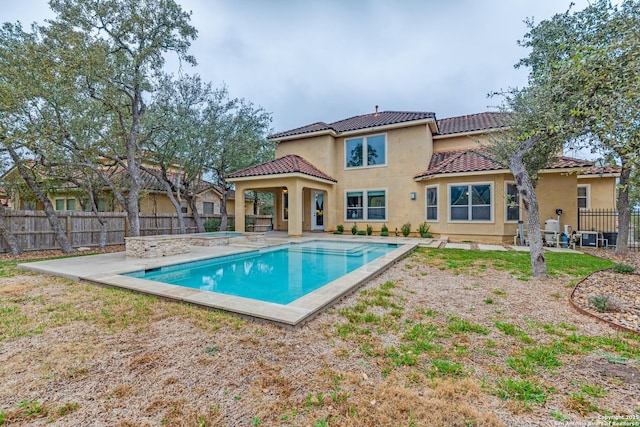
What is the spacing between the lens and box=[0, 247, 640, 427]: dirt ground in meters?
2.62

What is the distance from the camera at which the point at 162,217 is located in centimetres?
1773

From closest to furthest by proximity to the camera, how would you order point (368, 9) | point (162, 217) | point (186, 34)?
point (186, 34) → point (368, 9) → point (162, 217)

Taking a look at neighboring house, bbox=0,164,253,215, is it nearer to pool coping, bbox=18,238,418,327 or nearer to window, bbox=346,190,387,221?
window, bbox=346,190,387,221

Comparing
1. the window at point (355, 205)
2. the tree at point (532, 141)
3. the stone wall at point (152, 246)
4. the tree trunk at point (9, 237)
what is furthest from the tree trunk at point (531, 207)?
the tree trunk at point (9, 237)

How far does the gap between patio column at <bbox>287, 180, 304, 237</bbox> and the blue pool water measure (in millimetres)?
2825

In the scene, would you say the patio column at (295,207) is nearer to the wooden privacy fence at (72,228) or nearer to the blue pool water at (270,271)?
the blue pool water at (270,271)

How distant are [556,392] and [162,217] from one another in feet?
63.1

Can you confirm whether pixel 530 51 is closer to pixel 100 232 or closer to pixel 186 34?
pixel 186 34

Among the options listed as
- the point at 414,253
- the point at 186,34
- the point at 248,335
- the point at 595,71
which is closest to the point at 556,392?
the point at 248,335

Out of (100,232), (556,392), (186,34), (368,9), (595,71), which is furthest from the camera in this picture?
(368,9)

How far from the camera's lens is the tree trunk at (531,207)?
7.64 meters

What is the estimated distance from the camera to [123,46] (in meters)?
11.8

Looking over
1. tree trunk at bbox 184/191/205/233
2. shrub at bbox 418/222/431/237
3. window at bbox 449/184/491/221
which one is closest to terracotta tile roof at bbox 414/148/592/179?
window at bbox 449/184/491/221

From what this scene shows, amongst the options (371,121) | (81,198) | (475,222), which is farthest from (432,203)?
(81,198)
